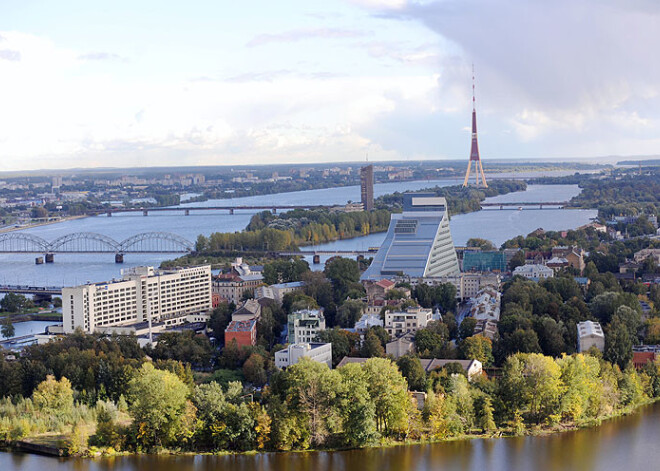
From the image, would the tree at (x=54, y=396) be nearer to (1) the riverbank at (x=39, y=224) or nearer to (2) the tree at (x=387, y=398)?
(2) the tree at (x=387, y=398)

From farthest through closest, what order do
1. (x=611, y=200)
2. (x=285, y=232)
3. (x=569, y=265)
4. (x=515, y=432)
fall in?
1. (x=611, y=200)
2. (x=285, y=232)
3. (x=569, y=265)
4. (x=515, y=432)

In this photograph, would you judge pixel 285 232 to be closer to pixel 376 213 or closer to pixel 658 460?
pixel 376 213

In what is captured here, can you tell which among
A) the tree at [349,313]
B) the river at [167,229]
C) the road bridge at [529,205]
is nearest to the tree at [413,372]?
the tree at [349,313]

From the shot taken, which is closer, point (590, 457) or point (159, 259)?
point (590, 457)

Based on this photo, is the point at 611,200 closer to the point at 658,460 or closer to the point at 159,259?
the point at 159,259

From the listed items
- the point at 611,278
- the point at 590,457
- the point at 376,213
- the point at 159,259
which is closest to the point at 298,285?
the point at 611,278

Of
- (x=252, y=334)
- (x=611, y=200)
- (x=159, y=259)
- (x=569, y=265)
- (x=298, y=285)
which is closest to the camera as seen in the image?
(x=252, y=334)

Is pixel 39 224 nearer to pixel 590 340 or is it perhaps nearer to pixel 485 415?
pixel 590 340
